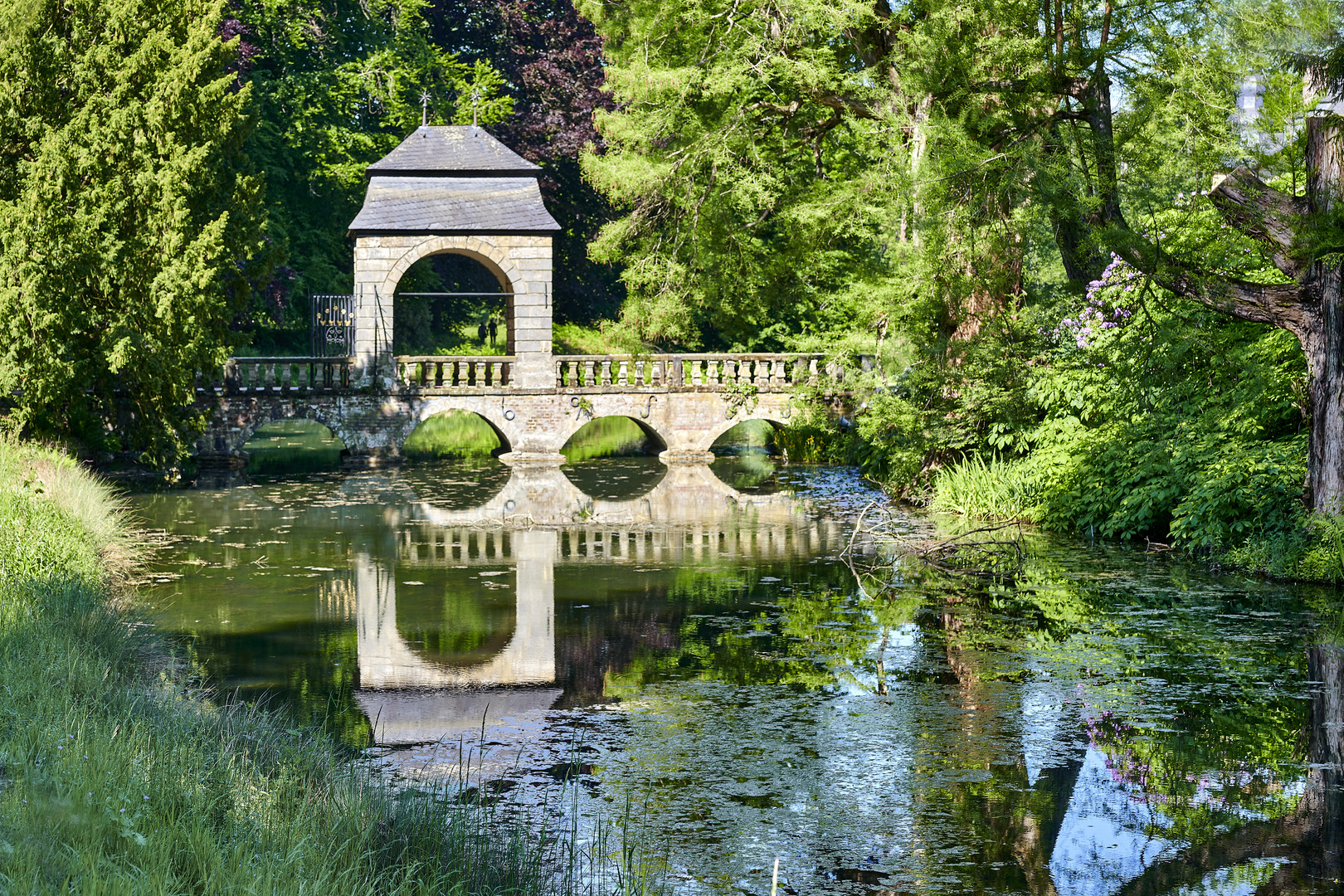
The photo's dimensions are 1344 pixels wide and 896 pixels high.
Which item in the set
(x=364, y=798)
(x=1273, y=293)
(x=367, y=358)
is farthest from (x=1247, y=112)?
(x=367, y=358)

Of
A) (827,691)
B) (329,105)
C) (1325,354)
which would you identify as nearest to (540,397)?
(329,105)

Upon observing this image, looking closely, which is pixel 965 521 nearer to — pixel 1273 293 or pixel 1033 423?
pixel 1033 423

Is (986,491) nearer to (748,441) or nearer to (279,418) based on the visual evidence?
(279,418)

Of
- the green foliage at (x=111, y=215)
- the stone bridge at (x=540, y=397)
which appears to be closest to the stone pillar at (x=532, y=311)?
the stone bridge at (x=540, y=397)

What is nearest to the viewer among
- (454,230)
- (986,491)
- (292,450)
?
(986,491)

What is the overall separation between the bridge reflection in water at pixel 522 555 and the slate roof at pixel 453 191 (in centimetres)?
470

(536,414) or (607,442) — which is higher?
(536,414)

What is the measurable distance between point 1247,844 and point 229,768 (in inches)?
164

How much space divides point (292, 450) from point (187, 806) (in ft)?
80.3

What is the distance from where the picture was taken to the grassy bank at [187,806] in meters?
4.09

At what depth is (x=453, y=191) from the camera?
2466 cm

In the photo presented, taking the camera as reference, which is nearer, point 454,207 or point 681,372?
point 681,372

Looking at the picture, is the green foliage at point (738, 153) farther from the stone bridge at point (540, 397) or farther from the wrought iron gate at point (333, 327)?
the wrought iron gate at point (333, 327)

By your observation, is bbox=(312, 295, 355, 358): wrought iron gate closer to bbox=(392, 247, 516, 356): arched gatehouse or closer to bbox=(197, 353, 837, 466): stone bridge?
bbox=(392, 247, 516, 356): arched gatehouse
